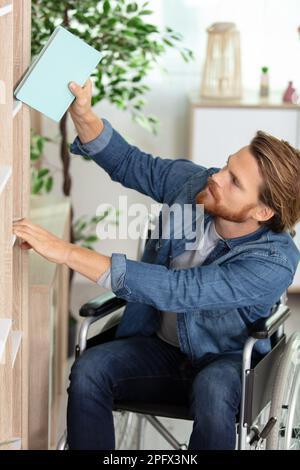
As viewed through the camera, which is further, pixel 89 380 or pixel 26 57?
pixel 89 380

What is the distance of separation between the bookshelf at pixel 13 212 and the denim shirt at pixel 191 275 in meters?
0.23

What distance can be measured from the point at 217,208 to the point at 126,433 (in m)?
0.96

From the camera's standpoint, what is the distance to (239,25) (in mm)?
4109

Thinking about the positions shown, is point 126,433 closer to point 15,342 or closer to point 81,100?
point 15,342

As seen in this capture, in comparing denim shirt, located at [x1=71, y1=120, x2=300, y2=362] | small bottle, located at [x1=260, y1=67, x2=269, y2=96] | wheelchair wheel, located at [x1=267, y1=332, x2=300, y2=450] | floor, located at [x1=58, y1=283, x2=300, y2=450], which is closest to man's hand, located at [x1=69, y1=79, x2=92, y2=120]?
denim shirt, located at [x1=71, y1=120, x2=300, y2=362]

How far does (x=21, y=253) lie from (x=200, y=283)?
0.38m

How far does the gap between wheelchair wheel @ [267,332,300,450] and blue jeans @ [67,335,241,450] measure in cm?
9

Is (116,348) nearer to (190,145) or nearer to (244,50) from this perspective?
(190,145)

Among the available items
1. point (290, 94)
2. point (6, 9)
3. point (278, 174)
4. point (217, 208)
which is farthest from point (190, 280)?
point (290, 94)

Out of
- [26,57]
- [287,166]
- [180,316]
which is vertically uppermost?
[26,57]

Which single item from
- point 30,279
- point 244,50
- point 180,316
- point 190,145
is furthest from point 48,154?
point 180,316

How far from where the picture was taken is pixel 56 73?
1.89 metres

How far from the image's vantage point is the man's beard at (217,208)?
204 centimetres

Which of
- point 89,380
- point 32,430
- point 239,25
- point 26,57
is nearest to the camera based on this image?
point 26,57
